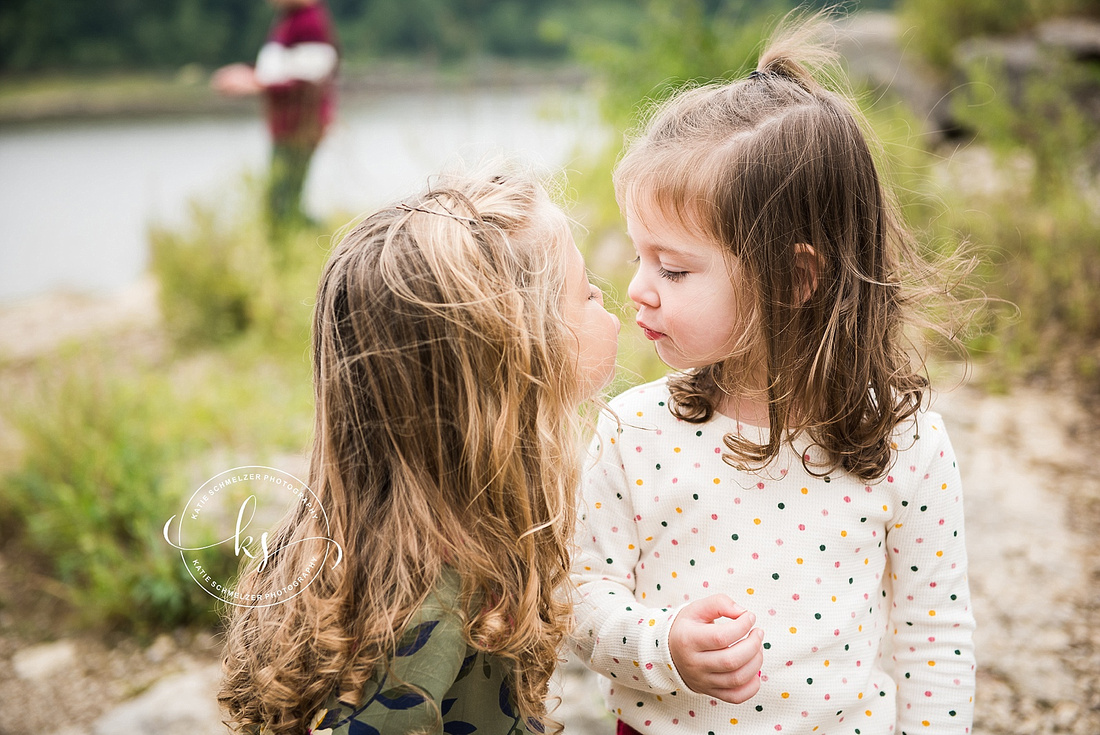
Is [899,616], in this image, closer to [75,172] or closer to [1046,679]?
[1046,679]

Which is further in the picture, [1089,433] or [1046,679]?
[1089,433]

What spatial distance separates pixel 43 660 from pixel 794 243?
1950 millimetres

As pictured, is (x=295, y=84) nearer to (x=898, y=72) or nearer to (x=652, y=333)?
(x=652, y=333)

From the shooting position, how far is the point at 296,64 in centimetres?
414

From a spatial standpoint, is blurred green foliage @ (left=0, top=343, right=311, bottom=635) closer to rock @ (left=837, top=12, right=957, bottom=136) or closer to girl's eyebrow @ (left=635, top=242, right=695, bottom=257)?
girl's eyebrow @ (left=635, top=242, right=695, bottom=257)

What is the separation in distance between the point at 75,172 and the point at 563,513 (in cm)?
573

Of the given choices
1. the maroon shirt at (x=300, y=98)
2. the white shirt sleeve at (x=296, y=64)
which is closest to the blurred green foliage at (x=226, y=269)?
the maroon shirt at (x=300, y=98)

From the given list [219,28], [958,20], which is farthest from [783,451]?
[958,20]

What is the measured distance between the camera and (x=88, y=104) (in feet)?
18.2

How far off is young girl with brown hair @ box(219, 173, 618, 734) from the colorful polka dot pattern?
0.11 metres

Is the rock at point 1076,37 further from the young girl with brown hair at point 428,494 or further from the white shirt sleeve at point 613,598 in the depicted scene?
the young girl with brown hair at point 428,494

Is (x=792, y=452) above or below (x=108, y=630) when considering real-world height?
above

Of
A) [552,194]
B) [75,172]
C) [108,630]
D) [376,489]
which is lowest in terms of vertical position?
[108,630]

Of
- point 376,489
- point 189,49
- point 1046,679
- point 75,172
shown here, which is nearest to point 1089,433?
point 1046,679
